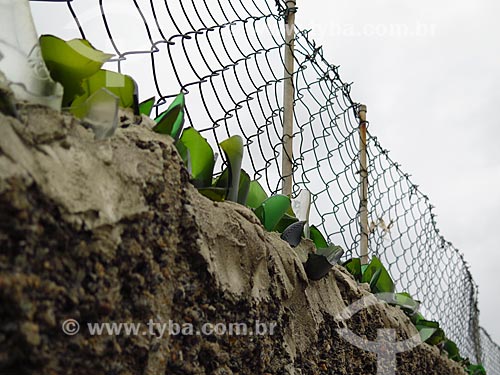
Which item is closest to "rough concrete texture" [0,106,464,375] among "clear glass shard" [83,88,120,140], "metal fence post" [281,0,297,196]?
"clear glass shard" [83,88,120,140]

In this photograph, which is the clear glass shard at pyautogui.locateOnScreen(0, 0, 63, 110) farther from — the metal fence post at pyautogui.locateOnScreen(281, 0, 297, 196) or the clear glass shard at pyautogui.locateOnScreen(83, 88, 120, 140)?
the metal fence post at pyautogui.locateOnScreen(281, 0, 297, 196)

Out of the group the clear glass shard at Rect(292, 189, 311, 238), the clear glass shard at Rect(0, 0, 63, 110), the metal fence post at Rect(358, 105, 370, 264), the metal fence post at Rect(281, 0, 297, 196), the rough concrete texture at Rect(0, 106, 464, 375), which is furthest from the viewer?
the metal fence post at Rect(358, 105, 370, 264)

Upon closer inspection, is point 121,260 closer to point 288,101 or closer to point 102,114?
point 102,114

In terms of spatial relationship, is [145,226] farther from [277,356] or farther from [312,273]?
[312,273]

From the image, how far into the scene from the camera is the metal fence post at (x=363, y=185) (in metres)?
2.36

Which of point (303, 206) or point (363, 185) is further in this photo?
point (363, 185)

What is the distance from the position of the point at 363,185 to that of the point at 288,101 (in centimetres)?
81

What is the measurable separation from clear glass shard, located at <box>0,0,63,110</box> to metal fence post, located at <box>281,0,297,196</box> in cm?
96

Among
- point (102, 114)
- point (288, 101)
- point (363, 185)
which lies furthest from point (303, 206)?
point (363, 185)

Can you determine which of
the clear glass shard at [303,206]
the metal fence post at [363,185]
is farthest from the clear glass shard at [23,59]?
the metal fence post at [363,185]

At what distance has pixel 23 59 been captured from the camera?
736 mm

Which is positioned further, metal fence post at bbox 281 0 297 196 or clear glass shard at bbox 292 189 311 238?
metal fence post at bbox 281 0 297 196

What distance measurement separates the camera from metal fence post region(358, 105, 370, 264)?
2.36 m

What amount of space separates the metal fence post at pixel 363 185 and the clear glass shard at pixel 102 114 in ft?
5.55
